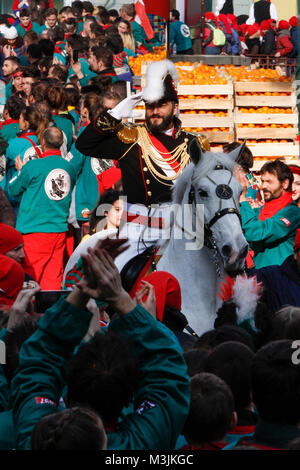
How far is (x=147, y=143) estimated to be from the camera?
17.4 feet

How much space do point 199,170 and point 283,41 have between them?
1427 centimetres

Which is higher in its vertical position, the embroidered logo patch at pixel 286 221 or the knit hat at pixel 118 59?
the knit hat at pixel 118 59

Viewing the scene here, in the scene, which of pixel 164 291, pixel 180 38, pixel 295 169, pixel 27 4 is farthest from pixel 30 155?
pixel 27 4

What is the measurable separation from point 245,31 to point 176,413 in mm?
18020

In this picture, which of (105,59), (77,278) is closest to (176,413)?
(77,278)

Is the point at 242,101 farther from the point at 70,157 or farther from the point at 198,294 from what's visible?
the point at 198,294

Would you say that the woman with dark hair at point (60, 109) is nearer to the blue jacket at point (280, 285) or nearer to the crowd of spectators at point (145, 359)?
the crowd of spectators at point (145, 359)

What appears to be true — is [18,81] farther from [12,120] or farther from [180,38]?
[180,38]

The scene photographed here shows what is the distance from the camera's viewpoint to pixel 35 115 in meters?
8.38

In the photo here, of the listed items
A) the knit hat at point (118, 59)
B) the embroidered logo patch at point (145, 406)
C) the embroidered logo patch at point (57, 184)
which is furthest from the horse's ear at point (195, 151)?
the knit hat at point (118, 59)

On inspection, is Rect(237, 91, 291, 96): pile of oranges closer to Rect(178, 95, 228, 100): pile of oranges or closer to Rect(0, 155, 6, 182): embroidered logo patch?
Rect(178, 95, 228, 100): pile of oranges

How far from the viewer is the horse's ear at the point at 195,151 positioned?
14.8 feet

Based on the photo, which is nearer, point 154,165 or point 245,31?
point 154,165
